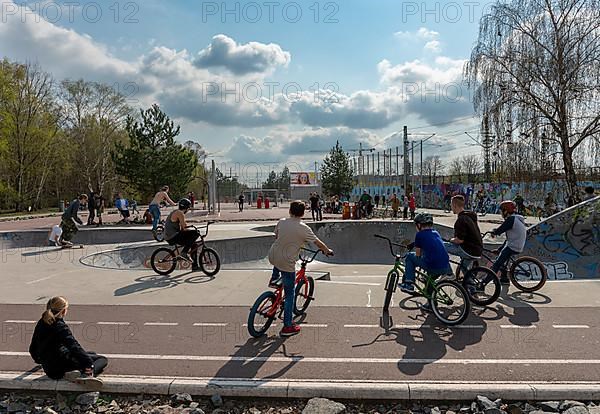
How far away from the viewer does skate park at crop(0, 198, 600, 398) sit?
487 cm

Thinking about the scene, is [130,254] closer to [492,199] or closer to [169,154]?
[169,154]

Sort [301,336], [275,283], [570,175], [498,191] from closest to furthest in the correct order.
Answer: [301,336] → [275,283] → [570,175] → [498,191]

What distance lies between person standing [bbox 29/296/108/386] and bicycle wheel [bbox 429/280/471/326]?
4459 millimetres

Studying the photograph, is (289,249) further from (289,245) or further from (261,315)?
(261,315)

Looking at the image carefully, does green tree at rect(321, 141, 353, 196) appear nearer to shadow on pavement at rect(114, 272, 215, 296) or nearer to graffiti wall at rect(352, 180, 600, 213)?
graffiti wall at rect(352, 180, 600, 213)

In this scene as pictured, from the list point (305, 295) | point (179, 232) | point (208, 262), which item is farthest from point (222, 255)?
point (305, 295)

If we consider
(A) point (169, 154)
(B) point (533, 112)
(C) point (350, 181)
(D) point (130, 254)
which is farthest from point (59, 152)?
(B) point (533, 112)

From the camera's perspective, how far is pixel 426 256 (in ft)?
22.0

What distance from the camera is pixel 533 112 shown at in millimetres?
16047

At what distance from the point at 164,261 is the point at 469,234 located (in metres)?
6.72

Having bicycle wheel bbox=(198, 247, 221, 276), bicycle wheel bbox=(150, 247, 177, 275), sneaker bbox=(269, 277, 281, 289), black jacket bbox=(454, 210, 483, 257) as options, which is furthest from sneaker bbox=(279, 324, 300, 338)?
bicycle wheel bbox=(150, 247, 177, 275)

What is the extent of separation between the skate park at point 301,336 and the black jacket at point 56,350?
20 centimetres

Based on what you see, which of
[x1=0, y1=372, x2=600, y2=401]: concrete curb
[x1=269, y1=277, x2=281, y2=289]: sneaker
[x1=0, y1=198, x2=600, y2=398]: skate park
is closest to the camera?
[x1=0, y1=372, x2=600, y2=401]: concrete curb

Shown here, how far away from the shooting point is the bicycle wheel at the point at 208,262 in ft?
34.6
